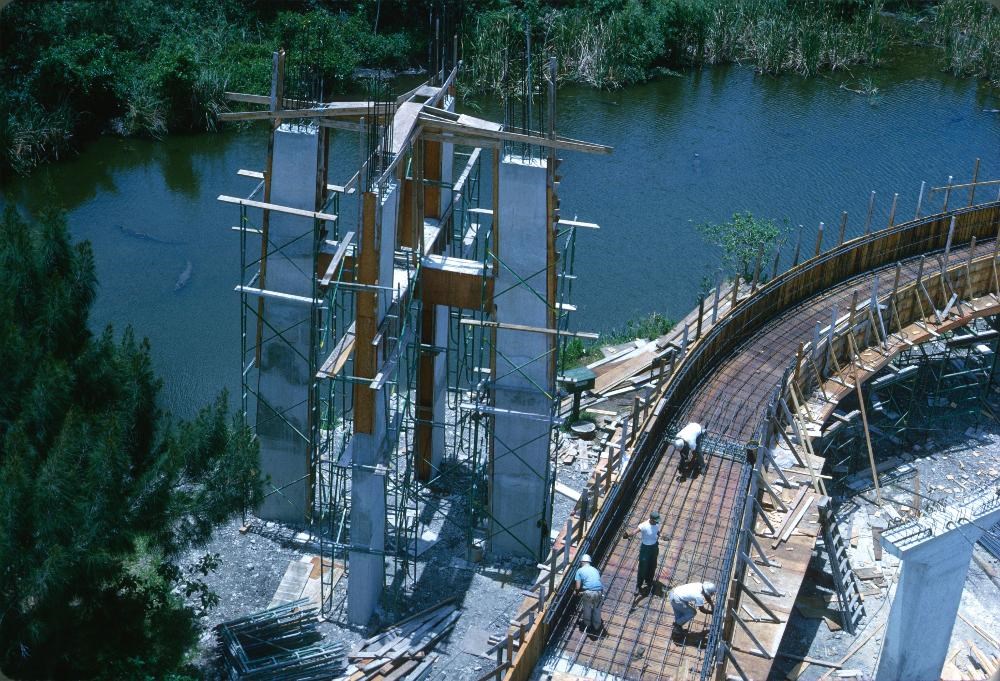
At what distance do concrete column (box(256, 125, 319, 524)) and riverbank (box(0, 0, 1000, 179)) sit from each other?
1852cm

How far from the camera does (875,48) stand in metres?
51.0

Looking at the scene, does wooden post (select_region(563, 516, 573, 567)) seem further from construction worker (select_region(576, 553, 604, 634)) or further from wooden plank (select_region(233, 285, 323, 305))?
wooden plank (select_region(233, 285, 323, 305))

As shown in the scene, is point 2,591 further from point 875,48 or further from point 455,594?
point 875,48

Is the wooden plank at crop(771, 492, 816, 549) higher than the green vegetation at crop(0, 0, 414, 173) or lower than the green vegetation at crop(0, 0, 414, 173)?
lower

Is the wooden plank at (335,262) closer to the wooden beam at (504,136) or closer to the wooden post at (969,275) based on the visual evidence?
the wooden beam at (504,136)

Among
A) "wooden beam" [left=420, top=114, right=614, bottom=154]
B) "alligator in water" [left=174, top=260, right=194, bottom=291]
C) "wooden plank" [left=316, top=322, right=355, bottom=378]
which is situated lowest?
"alligator in water" [left=174, top=260, right=194, bottom=291]

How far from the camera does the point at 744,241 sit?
34.6 meters

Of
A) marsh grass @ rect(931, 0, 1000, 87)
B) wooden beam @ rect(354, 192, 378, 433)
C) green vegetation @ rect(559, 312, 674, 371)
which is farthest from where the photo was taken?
marsh grass @ rect(931, 0, 1000, 87)

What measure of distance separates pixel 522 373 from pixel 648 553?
14.1 feet

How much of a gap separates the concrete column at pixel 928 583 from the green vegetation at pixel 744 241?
52.7 ft

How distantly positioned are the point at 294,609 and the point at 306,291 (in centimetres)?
Result: 555

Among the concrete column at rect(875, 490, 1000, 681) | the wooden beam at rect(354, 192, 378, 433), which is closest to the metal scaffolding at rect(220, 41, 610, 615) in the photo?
the wooden beam at rect(354, 192, 378, 433)

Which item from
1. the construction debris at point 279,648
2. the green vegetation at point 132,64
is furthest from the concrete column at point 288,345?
the green vegetation at point 132,64

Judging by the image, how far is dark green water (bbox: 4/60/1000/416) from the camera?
109ft
